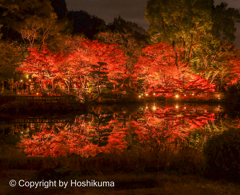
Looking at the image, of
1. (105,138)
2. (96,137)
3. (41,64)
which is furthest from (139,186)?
(41,64)

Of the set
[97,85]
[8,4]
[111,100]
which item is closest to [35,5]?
[8,4]

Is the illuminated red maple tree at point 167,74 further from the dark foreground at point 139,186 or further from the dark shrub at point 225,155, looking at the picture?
the dark foreground at point 139,186

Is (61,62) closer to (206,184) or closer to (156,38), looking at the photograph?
(156,38)

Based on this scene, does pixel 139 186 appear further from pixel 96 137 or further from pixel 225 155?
pixel 96 137

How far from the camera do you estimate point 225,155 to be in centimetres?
391

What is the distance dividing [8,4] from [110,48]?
11315 millimetres

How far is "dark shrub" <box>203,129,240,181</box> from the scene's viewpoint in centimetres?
384

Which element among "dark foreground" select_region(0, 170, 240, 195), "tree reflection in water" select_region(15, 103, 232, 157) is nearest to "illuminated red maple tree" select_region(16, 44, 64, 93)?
"tree reflection in water" select_region(15, 103, 232, 157)

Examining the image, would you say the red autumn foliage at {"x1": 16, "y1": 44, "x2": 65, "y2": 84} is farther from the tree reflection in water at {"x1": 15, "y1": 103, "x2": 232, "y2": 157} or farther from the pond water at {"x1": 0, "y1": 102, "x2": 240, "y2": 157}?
the tree reflection in water at {"x1": 15, "y1": 103, "x2": 232, "y2": 157}

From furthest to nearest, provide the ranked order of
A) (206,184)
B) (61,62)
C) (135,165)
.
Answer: (61,62) → (135,165) → (206,184)

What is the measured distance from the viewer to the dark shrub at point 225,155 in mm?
3839

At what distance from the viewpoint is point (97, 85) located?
81.3ft

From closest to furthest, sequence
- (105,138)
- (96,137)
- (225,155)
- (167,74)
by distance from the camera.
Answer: (225,155) < (105,138) < (96,137) < (167,74)

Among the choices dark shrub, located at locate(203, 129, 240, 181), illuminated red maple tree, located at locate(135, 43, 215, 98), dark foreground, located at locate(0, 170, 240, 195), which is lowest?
dark foreground, located at locate(0, 170, 240, 195)
